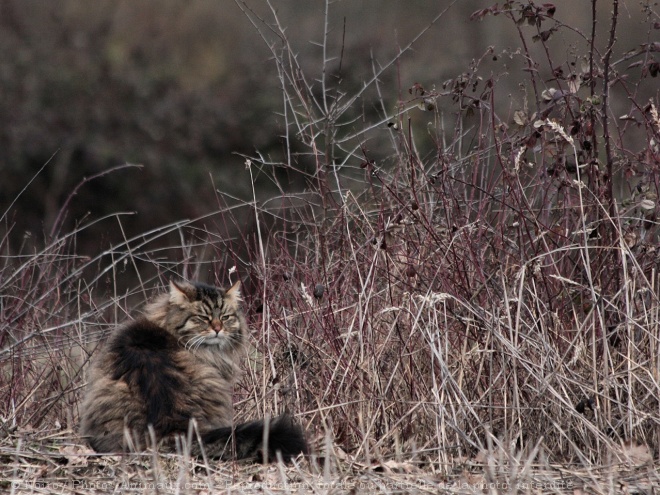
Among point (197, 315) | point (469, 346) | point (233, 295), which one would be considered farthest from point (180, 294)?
point (469, 346)

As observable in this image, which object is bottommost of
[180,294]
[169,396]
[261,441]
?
[261,441]

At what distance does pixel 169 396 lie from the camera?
159 inches

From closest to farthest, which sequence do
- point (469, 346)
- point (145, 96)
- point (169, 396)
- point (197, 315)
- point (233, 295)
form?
point (169, 396)
point (469, 346)
point (197, 315)
point (233, 295)
point (145, 96)

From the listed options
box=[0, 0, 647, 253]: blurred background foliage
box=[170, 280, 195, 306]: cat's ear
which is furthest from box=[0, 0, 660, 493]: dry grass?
box=[0, 0, 647, 253]: blurred background foliage

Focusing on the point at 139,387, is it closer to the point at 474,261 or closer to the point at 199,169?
the point at 474,261

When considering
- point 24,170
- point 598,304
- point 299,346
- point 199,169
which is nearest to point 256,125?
point 199,169

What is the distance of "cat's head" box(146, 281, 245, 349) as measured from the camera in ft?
15.6

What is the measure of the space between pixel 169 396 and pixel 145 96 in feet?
30.7

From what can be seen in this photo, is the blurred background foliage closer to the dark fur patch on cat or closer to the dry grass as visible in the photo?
the dry grass

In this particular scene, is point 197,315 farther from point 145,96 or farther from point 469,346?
point 145,96

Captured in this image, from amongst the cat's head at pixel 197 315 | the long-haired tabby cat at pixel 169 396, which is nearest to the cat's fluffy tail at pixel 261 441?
the long-haired tabby cat at pixel 169 396

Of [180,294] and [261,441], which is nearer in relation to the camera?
[261,441]

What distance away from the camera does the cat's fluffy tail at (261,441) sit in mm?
Answer: 3742

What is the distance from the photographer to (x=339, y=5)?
11859mm
